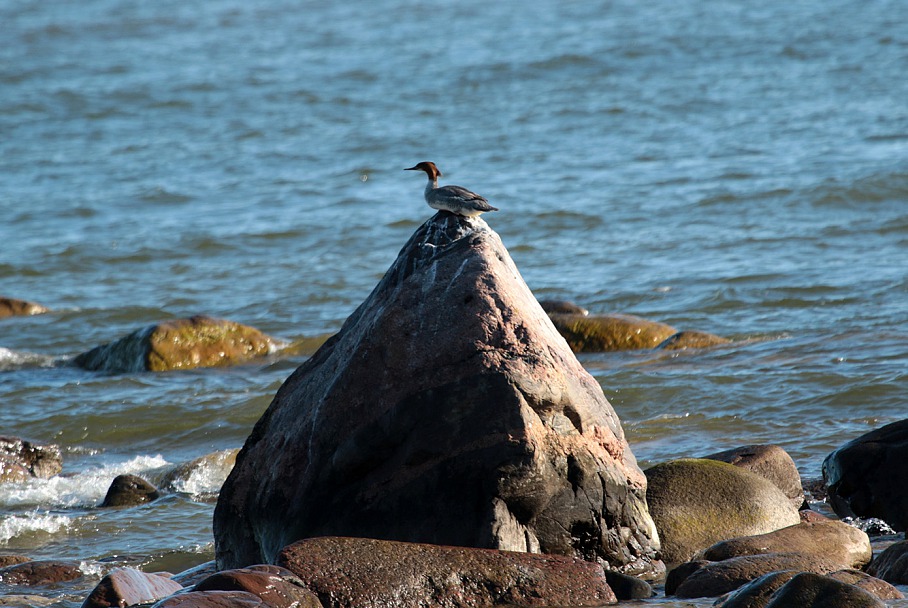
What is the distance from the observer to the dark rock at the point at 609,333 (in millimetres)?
11141

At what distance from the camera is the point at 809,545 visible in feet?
18.6

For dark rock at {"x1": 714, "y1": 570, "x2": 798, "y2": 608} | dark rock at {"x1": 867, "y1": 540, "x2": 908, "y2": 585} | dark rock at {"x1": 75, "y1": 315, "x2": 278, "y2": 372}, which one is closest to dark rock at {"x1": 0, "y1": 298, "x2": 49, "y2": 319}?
dark rock at {"x1": 75, "y1": 315, "x2": 278, "y2": 372}

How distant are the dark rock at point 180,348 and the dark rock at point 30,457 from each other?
8.78ft

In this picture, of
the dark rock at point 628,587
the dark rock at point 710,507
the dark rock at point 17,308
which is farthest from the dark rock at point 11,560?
the dark rock at point 17,308

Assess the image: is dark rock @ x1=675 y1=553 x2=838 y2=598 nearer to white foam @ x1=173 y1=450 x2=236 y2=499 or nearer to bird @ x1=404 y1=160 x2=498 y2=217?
bird @ x1=404 y1=160 x2=498 y2=217

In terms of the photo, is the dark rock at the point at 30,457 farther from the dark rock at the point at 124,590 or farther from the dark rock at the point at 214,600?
the dark rock at the point at 214,600

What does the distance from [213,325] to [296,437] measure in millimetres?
6295

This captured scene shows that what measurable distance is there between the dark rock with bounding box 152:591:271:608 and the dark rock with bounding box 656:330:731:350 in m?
6.84

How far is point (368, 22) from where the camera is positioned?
109 feet

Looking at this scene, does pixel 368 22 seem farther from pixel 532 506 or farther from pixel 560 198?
pixel 532 506

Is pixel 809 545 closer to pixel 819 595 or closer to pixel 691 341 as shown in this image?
pixel 819 595

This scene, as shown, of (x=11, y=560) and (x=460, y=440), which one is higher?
(x=460, y=440)

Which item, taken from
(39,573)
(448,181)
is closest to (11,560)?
(39,573)

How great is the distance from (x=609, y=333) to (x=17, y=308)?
270 inches
